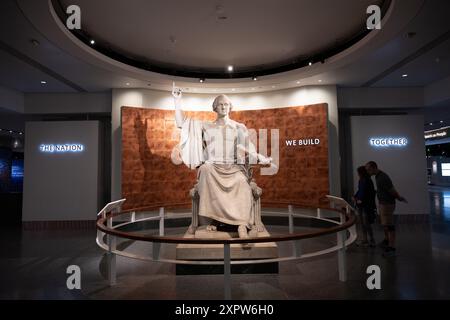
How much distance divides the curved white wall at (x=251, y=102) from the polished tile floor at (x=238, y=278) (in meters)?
2.50

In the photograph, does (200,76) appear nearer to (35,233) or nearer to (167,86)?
(167,86)

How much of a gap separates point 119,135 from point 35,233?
10.1ft

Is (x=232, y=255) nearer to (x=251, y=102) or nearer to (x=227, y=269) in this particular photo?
(x=227, y=269)

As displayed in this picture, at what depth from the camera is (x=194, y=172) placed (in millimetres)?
7676

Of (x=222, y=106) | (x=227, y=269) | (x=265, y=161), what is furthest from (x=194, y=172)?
(x=227, y=269)

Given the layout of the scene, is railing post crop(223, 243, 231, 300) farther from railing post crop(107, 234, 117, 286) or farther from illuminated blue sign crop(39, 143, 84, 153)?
illuminated blue sign crop(39, 143, 84, 153)

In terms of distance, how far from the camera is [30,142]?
24.3ft

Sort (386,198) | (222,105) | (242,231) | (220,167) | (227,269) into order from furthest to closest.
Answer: (222,105), (386,198), (220,167), (242,231), (227,269)

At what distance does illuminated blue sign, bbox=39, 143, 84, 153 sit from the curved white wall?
1178mm

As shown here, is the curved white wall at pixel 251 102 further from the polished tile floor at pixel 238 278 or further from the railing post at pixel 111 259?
the railing post at pixel 111 259

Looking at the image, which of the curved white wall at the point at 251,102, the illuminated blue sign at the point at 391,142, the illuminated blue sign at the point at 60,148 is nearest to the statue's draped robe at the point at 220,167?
the curved white wall at the point at 251,102

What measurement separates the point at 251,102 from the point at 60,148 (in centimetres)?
548

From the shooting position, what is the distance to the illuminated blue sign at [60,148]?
741 centimetres
